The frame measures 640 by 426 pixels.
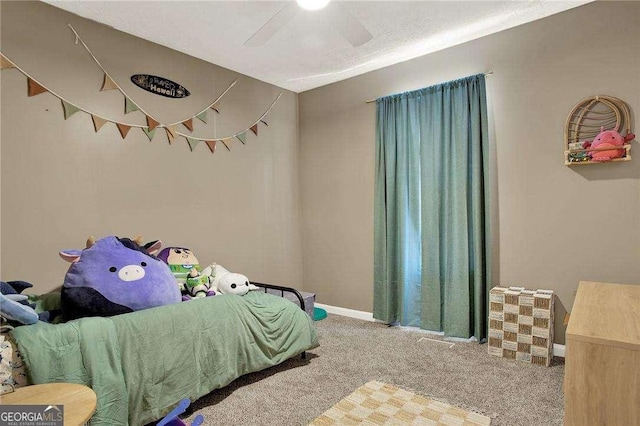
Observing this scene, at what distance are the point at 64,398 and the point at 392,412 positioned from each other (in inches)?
61.1

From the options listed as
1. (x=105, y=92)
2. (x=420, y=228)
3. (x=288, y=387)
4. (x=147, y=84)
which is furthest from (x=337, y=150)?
(x=288, y=387)

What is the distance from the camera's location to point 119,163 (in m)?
2.94

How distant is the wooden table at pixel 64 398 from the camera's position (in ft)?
4.10

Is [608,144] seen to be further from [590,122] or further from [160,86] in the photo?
[160,86]

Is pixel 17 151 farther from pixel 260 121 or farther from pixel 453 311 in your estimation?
pixel 453 311

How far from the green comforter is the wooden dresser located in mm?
1713

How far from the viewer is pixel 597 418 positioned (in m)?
1.37

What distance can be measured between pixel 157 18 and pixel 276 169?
183 centimetres

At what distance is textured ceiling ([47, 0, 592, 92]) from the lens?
2664 millimetres

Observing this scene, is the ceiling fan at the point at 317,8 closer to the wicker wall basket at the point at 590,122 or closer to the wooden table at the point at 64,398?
the wicker wall basket at the point at 590,122

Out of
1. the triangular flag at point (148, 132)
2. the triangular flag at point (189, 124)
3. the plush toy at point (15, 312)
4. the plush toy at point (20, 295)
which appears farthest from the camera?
the triangular flag at point (189, 124)

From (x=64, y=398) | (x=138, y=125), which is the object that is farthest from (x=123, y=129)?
(x=64, y=398)

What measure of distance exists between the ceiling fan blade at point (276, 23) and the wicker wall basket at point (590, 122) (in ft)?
6.77

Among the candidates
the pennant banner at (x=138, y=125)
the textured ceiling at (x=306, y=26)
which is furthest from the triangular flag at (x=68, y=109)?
the textured ceiling at (x=306, y=26)
